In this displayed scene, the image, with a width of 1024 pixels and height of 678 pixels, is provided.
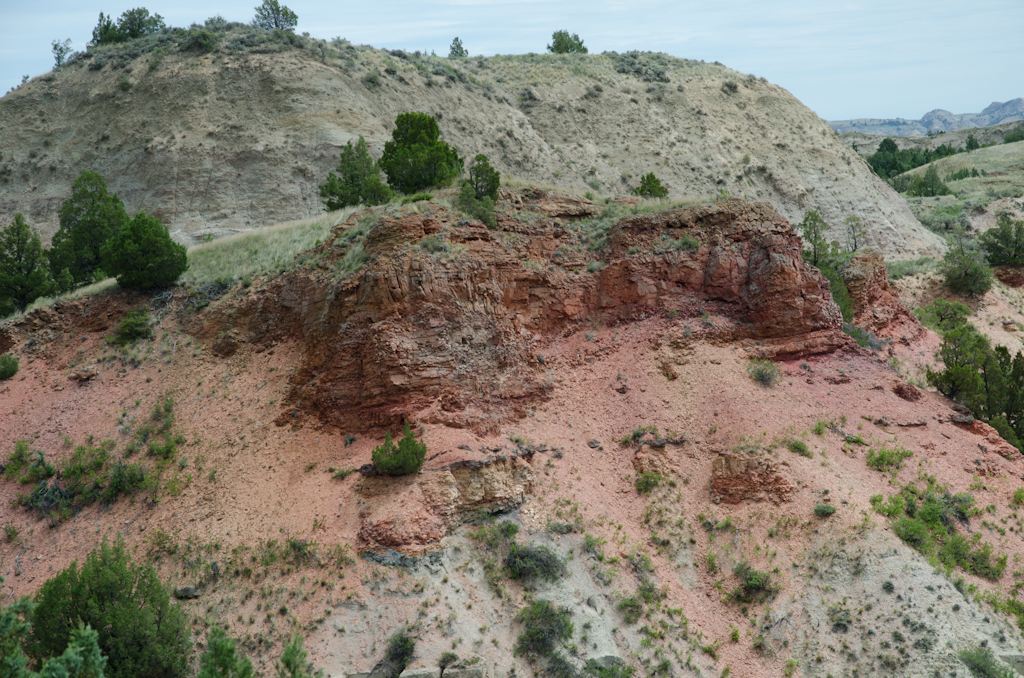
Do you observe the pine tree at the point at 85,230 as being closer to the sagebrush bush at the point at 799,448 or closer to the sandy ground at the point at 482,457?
the sandy ground at the point at 482,457

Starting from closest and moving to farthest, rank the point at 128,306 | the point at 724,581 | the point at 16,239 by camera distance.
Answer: the point at 724,581 < the point at 128,306 < the point at 16,239

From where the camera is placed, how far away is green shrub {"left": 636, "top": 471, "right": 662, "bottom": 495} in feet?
65.4

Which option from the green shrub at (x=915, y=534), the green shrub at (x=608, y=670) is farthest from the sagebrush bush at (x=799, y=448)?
the green shrub at (x=608, y=670)

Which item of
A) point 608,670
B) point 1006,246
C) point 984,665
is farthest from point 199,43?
point 984,665

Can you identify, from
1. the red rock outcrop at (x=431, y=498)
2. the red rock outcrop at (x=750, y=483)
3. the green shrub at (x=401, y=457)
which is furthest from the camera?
the red rock outcrop at (x=750, y=483)

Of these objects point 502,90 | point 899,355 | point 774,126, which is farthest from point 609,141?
point 899,355

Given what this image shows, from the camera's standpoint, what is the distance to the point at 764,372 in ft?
73.0

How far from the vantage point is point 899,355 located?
84.8 ft

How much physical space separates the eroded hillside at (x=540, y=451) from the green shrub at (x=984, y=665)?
10.2 inches

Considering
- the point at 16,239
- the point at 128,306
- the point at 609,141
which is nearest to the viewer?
the point at 128,306

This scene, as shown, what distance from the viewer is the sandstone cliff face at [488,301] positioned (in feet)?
66.9

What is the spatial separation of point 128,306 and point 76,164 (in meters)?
26.3

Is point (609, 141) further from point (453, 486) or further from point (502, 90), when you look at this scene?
point (453, 486)

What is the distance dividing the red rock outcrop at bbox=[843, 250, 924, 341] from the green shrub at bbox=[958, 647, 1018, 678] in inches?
561
